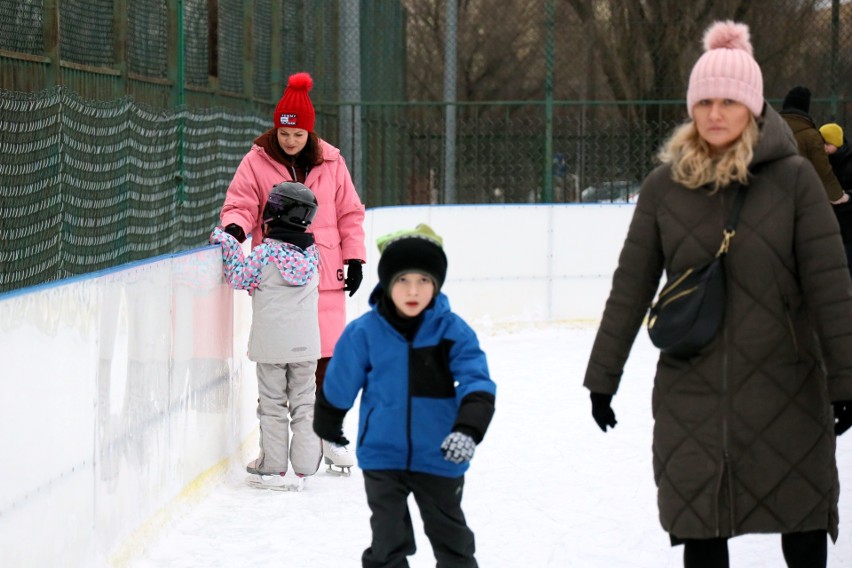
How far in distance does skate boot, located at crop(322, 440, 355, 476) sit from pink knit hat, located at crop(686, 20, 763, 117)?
8.86 ft

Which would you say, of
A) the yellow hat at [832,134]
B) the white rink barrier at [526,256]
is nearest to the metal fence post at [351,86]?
the white rink barrier at [526,256]

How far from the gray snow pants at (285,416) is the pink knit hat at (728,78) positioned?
244 cm

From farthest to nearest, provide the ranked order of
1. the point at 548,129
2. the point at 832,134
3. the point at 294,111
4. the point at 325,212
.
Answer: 1. the point at 548,129
2. the point at 832,134
3. the point at 325,212
4. the point at 294,111

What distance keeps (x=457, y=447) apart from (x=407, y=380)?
234 millimetres

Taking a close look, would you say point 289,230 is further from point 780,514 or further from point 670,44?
point 670,44

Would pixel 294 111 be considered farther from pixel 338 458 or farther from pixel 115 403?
pixel 115 403

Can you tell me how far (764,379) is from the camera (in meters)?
2.96

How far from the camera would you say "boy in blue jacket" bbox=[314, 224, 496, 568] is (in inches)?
127

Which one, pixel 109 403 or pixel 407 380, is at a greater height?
pixel 407 380

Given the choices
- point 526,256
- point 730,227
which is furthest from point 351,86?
point 730,227

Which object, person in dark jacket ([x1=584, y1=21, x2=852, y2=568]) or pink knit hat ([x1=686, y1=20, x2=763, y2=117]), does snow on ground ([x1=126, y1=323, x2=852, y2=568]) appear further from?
pink knit hat ([x1=686, y1=20, x2=763, y2=117])

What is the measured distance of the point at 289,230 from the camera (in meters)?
5.05

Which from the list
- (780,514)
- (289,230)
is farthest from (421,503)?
(289,230)

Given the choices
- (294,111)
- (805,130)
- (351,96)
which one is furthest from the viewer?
(351,96)
